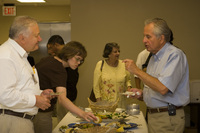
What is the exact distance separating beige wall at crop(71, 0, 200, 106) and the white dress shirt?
370 centimetres

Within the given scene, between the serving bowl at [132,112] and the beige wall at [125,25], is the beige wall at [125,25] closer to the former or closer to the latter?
the beige wall at [125,25]

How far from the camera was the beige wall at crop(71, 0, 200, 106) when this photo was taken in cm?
593

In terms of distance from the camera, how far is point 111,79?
4.62 m

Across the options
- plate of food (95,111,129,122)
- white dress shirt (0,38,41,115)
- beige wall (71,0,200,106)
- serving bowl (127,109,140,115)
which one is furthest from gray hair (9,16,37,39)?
beige wall (71,0,200,106)

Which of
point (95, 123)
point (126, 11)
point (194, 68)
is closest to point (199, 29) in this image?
point (194, 68)

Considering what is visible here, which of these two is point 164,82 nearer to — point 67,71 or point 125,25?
point 67,71

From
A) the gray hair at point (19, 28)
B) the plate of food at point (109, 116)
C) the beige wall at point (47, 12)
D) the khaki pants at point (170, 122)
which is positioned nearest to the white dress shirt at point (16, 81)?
the gray hair at point (19, 28)

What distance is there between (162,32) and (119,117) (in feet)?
3.15

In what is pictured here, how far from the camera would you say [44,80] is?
9.76ft

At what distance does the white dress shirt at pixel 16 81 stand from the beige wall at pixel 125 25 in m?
3.70

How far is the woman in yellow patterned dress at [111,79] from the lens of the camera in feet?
15.1

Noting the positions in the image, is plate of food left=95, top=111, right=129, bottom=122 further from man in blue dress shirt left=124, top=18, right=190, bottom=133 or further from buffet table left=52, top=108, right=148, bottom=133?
man in blue dress shirt left=124, top=18, right=190, bottom=133

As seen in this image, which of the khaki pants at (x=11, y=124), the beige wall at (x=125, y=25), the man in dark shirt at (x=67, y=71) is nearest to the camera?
the khaki pants at (x=11, y=124)

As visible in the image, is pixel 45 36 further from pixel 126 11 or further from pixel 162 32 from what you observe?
pixel 162 32
